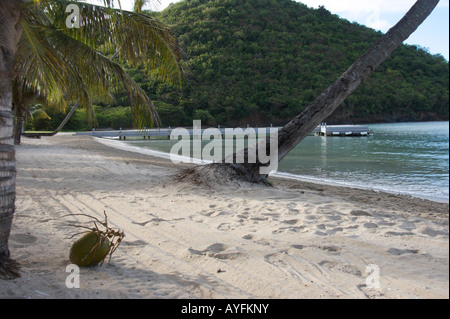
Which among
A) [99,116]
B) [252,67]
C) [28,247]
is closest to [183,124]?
[99,116]

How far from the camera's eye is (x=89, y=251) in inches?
107

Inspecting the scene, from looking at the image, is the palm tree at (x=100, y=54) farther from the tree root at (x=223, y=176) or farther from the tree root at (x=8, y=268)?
the tree root at (x=8, y=268)

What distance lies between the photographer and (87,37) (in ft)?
16.6

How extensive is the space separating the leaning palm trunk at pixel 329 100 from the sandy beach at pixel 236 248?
90cm

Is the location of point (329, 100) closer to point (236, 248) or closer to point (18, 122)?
point (236, 248)

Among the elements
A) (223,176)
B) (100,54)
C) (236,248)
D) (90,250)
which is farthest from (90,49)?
(236,248)

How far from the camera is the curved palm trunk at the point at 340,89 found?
15.1 feet

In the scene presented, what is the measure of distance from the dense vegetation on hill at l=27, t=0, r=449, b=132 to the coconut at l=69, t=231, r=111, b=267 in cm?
3678

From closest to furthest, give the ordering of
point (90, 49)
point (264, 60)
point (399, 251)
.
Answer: point (399, 251) < point (90, 49) < point (264, 60)

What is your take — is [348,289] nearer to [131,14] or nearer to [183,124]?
[131,14]

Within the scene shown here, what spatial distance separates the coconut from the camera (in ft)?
8.98

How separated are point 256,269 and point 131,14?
4027mm

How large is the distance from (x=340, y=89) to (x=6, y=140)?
16.5ft

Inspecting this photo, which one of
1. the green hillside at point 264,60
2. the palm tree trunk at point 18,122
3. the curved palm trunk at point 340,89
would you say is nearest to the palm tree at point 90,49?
the curved palm trunk at point 340,89
